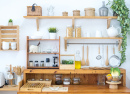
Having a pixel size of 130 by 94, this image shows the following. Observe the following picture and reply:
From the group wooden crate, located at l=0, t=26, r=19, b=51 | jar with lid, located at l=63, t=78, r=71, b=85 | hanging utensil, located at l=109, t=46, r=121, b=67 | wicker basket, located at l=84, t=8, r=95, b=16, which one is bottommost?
jar with lid, located at l=63, t=78, r=71, b=85

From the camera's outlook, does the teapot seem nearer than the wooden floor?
No

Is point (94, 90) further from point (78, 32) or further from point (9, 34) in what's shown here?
point (9, 34)

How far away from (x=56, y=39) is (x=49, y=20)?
42 cm

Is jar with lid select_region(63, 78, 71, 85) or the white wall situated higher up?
the white wall

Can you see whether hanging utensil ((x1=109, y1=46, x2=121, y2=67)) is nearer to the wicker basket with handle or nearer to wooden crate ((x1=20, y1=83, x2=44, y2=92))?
wooden crate ((x1=20, y1=83, x2=44, y2=92))

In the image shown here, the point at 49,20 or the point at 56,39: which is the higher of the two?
the point at 49,20

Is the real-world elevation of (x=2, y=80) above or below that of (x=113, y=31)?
below

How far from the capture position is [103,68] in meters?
3.58

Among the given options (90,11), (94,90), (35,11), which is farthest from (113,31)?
(35,11)

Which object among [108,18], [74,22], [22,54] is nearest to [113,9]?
[108,18]

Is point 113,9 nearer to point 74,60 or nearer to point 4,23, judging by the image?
point 74,60

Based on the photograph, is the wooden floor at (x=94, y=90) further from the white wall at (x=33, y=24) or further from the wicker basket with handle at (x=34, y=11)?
the wicker basket with handle at (x=34, y=11)

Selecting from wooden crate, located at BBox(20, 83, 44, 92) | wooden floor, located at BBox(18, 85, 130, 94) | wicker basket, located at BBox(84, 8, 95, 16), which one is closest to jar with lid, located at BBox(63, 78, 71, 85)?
wooden floor, located at BBox(18, 85, 130, 94)

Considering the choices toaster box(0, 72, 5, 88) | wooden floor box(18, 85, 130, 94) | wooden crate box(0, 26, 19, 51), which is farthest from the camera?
wooden crate box(0, 26, 19, 51)
